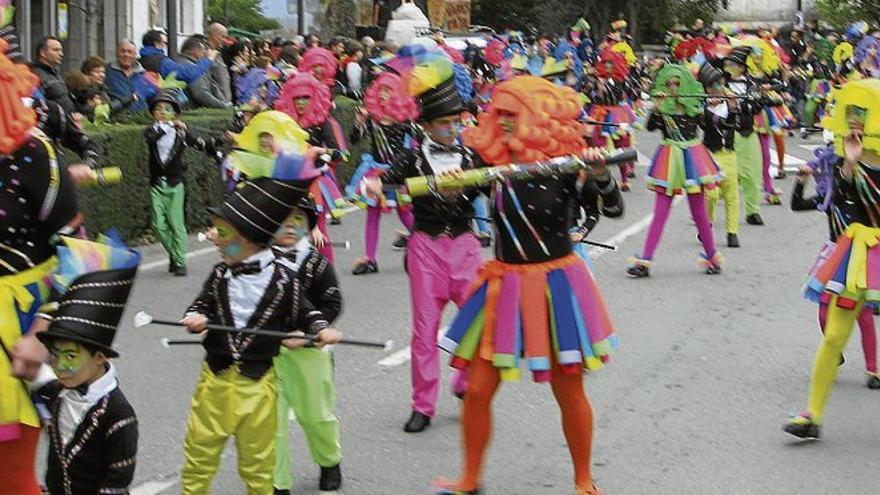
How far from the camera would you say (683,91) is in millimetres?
14594

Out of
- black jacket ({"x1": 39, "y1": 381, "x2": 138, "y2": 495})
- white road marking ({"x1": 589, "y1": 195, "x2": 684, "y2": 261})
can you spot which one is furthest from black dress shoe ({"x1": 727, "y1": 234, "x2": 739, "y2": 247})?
black jacket ({"x1": 39, "y1": 381, "x2": 138, "y2": 495})

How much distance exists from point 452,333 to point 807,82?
2570 cm

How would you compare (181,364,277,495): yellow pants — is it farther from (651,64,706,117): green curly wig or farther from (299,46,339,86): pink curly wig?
(651,64,706,117): green curly wig

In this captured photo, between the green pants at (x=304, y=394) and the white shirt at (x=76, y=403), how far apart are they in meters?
1.81

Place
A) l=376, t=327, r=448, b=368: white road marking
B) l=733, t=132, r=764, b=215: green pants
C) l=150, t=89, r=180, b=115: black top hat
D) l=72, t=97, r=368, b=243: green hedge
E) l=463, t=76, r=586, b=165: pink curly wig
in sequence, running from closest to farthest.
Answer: l=463, t=76, r=586, b=165: pink curly wig < l=376, t=327, r=448, b=368: white road marking < l=150, t=89, r=180, b=115: black top hat < l=72, t=97, r=368, b=243: green hedge < l=733, t=132, r=764, b=215: green pants

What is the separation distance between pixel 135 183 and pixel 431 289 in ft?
25.5

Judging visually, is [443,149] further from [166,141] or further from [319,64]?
[319,64]

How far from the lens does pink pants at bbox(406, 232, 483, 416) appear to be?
8719 millimetres

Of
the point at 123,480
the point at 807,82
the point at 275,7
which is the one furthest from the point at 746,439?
the point at 275,7

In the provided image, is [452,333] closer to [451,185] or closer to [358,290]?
[451,185]

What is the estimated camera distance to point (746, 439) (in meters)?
8.67

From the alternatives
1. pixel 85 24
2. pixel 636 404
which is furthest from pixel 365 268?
pixel 85 24

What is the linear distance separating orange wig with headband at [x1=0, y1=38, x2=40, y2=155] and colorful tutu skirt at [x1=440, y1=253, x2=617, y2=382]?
2391mm

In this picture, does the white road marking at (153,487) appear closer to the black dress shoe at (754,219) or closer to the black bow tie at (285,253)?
the black bow tie at (285,253)
